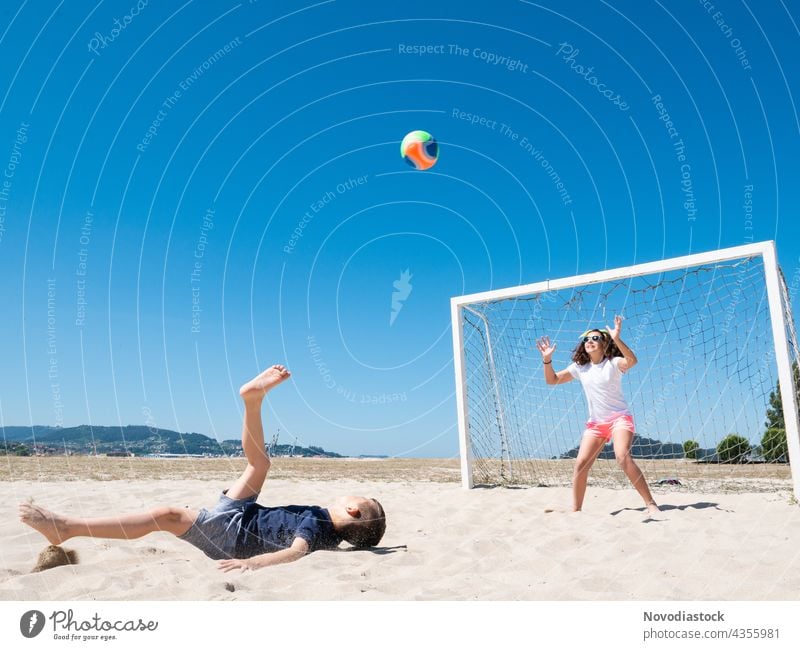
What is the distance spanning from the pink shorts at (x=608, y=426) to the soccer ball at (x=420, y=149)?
4.29 metres

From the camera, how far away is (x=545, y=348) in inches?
289

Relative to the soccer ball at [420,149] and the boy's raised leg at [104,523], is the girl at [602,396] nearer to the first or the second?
the soccer ball at [420,149]

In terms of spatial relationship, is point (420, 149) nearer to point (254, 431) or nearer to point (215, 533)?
point (254, 431)

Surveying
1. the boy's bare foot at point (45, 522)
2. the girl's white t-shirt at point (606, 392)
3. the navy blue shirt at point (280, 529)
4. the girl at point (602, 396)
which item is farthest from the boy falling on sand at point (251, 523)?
the girl's white t-shirt at point (606, 392)

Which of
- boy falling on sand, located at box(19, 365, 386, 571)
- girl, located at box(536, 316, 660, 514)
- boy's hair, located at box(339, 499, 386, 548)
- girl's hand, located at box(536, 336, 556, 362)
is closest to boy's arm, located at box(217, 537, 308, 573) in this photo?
boy falling on sand, located at box(19, 365, 386, 571)

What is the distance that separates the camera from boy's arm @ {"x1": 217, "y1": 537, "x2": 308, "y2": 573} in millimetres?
3936

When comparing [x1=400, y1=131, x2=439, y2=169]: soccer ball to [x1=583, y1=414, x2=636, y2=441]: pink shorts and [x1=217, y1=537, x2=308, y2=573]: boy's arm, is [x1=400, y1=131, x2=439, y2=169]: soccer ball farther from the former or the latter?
[x1=217, y1=537, x2=308, y2=573]: boy's arm

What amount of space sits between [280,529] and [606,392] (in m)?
4.29

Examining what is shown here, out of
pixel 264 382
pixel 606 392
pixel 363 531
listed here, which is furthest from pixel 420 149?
pixel 363 531

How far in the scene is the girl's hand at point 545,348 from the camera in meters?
7.24

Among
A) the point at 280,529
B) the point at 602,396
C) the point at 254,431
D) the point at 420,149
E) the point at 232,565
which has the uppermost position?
the point at 420,149

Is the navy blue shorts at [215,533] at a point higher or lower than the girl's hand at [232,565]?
higher
